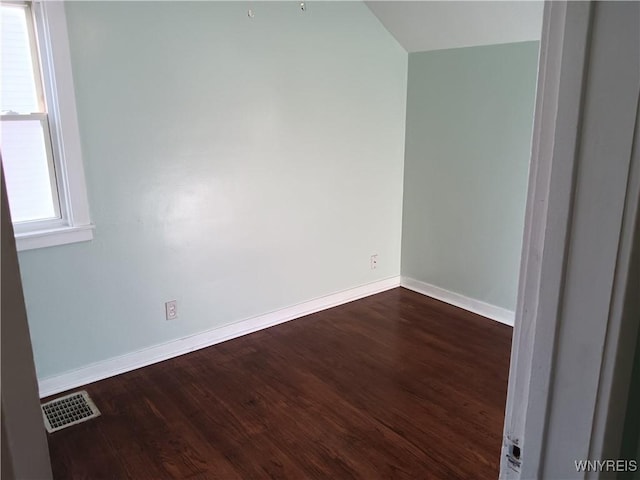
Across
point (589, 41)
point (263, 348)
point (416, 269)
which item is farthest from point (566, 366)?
point (416, 269)

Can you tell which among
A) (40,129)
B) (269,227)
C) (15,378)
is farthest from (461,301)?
(15,378)

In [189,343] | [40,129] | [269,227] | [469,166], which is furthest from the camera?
[469,166]

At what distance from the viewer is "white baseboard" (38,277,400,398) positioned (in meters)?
2.73

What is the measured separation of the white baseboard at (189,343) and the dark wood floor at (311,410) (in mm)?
61

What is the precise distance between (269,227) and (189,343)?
899 mm

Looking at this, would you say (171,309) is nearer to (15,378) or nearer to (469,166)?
(469,166)

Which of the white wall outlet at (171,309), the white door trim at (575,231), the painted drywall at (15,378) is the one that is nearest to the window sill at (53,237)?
the white wall outlet at (171,309)

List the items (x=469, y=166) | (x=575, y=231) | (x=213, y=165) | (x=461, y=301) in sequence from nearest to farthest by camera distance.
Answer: (x=575, y=231), (x=213, y=165), (x=469, y=166), (x=461, y=301)

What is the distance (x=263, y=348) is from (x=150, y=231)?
101 centimetres

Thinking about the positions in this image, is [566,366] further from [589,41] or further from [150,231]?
[150,231]

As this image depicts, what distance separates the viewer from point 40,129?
248 centimetres

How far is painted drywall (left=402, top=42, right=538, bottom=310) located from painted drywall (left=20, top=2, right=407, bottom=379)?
262 millimetres

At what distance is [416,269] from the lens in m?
4.13

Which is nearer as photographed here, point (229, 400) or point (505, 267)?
point (229, 400)
